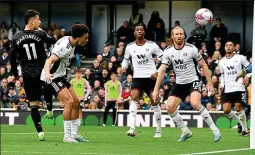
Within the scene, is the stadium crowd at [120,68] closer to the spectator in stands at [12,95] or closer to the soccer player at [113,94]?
the spectator in stands at [12,95]

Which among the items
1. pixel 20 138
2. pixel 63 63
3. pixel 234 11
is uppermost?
pixel 234 11

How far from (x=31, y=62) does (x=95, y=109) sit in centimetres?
1302

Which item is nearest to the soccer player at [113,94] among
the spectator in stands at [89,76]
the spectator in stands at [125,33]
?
the spectator in stands at [89,76]

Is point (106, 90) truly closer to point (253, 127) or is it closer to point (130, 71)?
point (130, 71)

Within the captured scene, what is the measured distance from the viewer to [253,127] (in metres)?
15.4

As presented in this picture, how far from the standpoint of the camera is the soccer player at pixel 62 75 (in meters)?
16.6

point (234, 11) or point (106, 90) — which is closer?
point (106, 90)

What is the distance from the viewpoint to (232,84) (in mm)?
21406

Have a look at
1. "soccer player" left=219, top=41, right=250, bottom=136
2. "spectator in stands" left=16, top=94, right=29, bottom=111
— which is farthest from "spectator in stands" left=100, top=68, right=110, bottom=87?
"soccer player" left=219, top=41, right=250, bottom=136

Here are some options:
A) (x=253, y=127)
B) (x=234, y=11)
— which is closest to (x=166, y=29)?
(x=234, y=11)

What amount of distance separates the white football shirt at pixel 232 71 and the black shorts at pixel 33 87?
212 inches

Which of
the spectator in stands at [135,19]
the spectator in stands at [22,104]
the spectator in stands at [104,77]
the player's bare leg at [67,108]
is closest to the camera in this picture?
the player's bare leg at [67,108]

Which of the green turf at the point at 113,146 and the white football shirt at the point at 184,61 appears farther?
the white football shirt at the point at 184,61

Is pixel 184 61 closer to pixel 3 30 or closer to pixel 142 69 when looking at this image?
pixel 142 69
